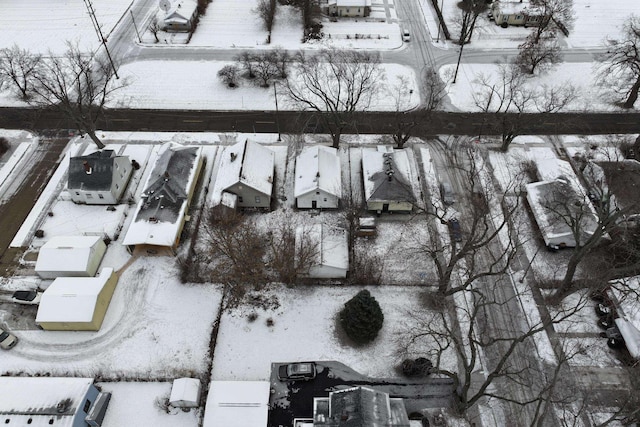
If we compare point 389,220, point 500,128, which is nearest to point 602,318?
point 389,220

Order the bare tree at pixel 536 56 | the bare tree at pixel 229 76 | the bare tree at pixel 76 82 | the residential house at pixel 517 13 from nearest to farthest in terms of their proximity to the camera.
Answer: the bare tree at pixel 76 82, the bare tree at pixel 229 76, the bare tree at pixel 536 56, the residential house at pixel 517 13

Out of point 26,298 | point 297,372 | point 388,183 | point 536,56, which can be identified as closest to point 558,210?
point 388,183

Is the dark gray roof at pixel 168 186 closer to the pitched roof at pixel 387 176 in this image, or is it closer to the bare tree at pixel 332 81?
the bare tree at pixel 332 81

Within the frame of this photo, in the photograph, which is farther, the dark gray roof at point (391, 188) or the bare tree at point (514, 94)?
the bare tree at point (514, 94)

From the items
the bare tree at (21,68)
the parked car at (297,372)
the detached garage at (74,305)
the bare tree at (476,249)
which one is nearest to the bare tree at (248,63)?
the bare tree at (21,68)

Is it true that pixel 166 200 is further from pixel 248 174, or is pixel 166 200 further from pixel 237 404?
pixel 237 404

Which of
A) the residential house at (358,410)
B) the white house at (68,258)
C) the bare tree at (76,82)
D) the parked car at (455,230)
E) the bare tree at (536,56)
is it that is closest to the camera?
the residential house at (358,410)

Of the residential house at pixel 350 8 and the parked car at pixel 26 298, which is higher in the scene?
Answer: the residential house at pixel 350 8
